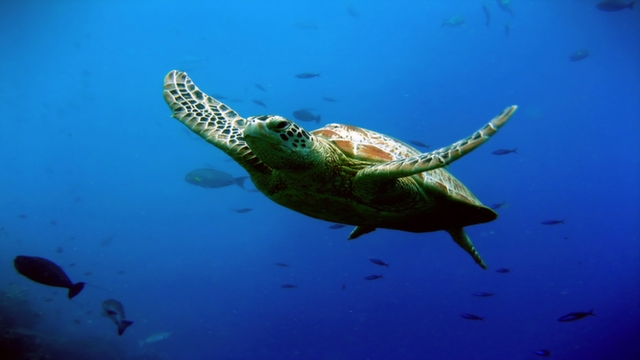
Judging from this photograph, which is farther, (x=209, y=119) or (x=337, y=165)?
(x=209, y=119)

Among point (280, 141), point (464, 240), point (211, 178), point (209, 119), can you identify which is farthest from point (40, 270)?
point (464, 240)

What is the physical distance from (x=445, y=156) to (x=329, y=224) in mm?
27961

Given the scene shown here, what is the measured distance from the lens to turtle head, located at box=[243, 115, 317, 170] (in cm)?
232

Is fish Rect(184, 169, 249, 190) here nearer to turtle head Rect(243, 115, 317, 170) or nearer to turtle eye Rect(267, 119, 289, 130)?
turtle head Rect(243, 115, 317, 170)

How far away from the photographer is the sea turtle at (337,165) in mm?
2404

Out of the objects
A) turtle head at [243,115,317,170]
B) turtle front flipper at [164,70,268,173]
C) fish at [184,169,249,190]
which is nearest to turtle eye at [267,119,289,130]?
turtle head at [243,115,317,170]

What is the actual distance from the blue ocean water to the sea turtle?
12980 mm

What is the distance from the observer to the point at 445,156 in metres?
2.30

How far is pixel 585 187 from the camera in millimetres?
52781

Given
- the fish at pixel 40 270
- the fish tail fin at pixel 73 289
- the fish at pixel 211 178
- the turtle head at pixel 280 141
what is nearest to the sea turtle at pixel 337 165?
the turtle head at pixel 280 141

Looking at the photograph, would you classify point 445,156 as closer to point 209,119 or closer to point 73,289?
point 209,119

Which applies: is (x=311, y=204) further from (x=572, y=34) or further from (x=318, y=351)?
(x=572, y=34)

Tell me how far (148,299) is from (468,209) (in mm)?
39607

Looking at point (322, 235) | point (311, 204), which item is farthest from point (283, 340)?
point (311, 204)
